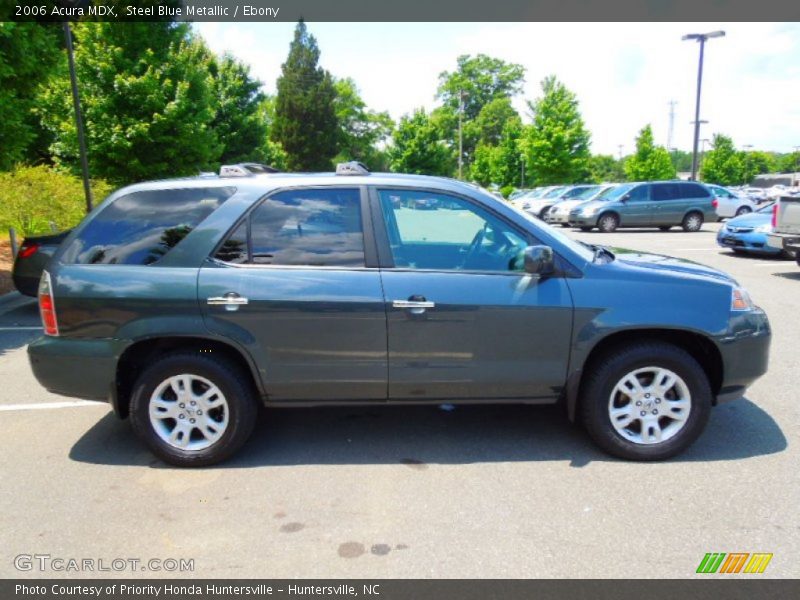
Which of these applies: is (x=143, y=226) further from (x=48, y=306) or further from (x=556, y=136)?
(x=556, y=136)

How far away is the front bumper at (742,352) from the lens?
12.0 feet

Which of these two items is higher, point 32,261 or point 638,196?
point 638,196

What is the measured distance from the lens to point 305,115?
53.6 m

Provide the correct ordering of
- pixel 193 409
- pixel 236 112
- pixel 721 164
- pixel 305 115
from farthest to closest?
pixel 721 164, pixel 305 115, pixel 236 112, pixel 193 409

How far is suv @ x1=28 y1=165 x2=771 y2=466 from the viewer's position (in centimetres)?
357

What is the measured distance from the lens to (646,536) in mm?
2934

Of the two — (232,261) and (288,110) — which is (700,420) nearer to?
(232,261)

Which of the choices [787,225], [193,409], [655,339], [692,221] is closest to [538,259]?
[655,339]

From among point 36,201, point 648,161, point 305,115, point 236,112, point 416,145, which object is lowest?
point 36,201

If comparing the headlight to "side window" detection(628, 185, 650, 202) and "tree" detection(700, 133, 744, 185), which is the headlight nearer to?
"side window" detection(628, 185, 650, 202)

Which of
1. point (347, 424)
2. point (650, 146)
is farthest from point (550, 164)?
point (347, 424)

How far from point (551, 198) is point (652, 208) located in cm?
835

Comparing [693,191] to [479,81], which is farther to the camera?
[479,81]
